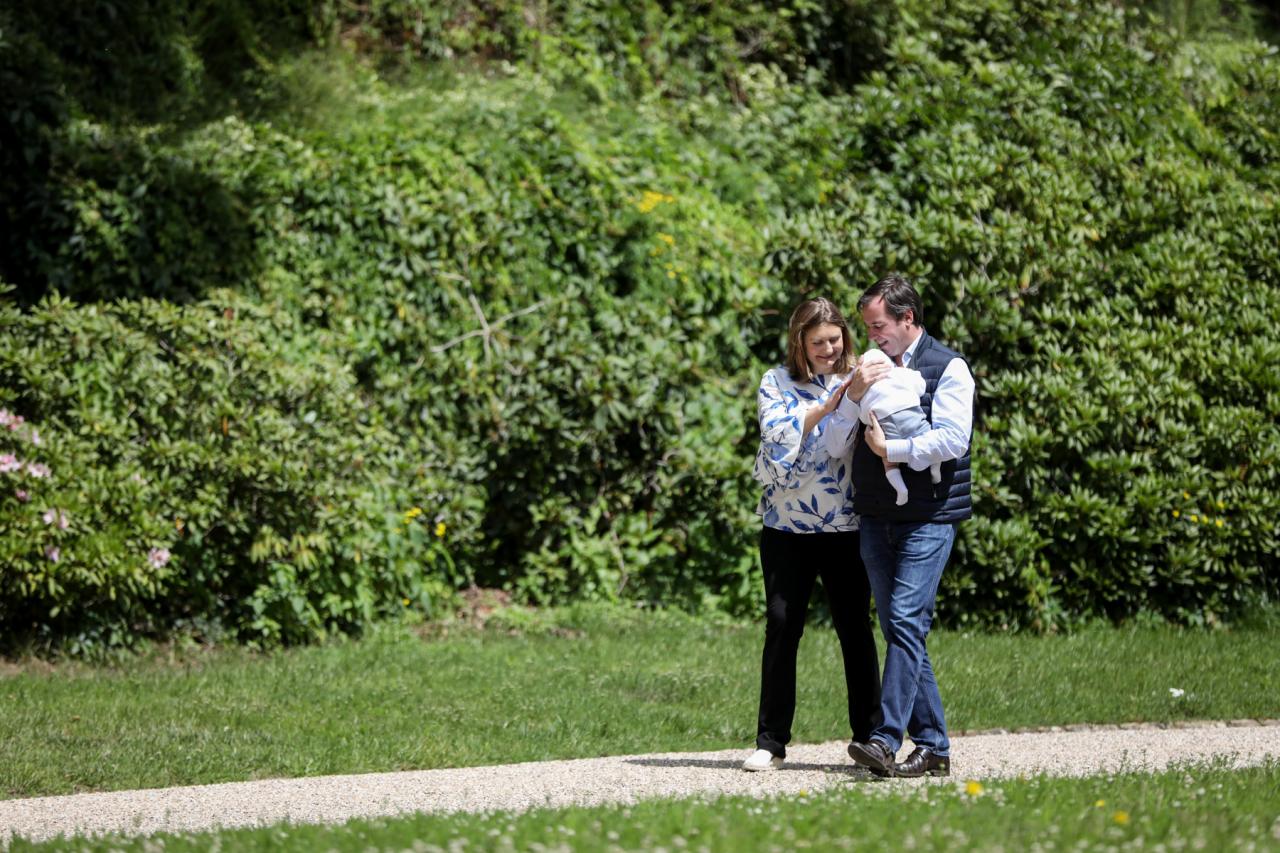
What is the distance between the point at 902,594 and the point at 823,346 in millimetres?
961

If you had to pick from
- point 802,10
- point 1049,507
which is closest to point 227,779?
point 1049,507

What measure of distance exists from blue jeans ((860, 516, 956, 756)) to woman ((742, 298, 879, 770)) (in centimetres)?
19

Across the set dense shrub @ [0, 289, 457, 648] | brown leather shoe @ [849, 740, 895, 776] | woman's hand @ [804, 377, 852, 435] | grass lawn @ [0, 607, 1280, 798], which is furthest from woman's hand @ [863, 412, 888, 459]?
dense shrub @ [0, 289, 457, 648]

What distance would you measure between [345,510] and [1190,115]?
6.61 m

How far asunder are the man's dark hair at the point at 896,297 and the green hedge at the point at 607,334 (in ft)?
11.4

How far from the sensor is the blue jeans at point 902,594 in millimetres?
5035

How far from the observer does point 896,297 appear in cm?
512

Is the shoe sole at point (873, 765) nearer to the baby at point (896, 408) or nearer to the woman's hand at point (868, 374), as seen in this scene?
the baby at point (896, 408)

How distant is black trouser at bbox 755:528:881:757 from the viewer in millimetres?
5324

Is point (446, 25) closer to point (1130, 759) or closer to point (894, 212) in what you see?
point (894, 212)

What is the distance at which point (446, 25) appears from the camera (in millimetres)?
13586

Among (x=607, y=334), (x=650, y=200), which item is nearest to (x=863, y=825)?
(x=607, y=334)

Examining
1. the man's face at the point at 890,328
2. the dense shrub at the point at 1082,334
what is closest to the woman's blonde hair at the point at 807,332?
the man's face at the point at 890,328

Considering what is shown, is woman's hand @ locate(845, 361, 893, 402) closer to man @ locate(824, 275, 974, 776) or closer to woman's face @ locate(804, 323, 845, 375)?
man @ locate(824, 275, 974, 776)
